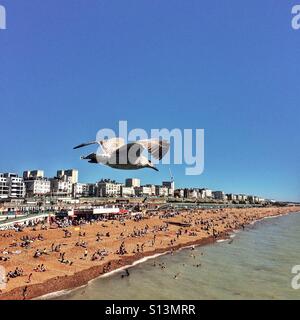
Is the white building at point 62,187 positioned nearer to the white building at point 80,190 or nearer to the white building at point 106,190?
the white building at point 80,190

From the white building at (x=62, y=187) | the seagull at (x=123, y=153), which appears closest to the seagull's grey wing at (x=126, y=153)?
the seagull at (x=123, y=153)

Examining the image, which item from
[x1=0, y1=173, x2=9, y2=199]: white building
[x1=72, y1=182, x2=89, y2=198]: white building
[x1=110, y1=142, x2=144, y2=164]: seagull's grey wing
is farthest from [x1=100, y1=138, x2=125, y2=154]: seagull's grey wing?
[x1=72, y1=182, x2=89, y2=198]: white building

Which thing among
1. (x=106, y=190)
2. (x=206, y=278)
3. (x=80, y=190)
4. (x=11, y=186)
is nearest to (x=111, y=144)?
(x=206, y=278)

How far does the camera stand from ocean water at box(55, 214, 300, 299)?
91.3ft

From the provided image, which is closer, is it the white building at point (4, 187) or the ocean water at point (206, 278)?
the ocean water at point (206, 278)

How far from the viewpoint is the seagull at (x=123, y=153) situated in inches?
420

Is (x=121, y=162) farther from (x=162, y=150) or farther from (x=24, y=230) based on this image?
(x=24, y=230)

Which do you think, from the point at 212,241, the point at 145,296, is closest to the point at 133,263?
the point at 145,296

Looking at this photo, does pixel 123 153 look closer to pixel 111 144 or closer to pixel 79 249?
pixel 111 144

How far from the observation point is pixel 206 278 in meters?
33.6

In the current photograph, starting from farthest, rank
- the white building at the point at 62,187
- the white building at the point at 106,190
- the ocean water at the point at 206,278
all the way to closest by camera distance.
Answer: the white building at the point at 106,190 < the white building at the point at 62,187 < the ocean water at the point at 206,278

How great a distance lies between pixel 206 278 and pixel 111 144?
85.4 ft

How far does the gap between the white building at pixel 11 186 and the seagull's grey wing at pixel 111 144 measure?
416ft

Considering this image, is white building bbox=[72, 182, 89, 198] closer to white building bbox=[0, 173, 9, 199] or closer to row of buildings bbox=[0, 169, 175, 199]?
row of buildings bbox=[0, 169, 175, 199]
